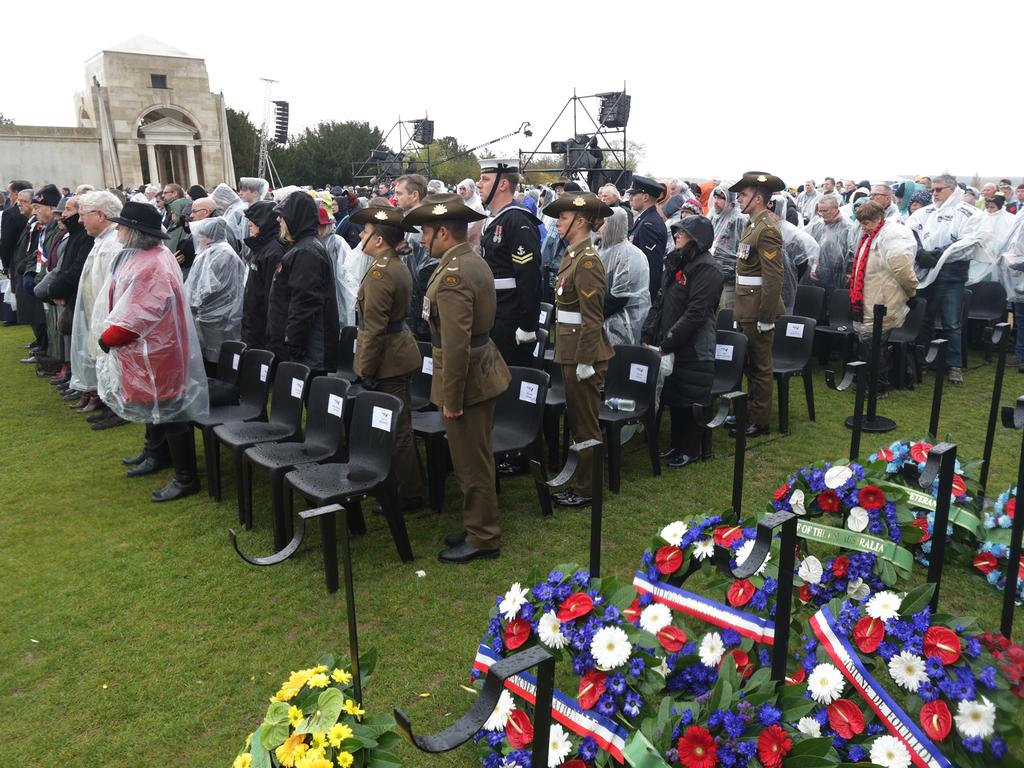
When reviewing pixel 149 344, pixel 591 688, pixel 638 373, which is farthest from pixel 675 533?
pixel 149 344

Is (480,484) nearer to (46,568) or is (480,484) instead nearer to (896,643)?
(896,643)

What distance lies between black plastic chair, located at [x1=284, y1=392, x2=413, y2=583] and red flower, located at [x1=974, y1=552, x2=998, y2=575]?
9.44ft

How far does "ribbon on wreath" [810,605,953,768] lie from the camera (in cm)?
224

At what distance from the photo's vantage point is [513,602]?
258 cm

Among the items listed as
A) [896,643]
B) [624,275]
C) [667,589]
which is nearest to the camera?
[896,643]

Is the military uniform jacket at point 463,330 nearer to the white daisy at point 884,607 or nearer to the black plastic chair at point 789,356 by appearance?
the white daisy at point 884,607

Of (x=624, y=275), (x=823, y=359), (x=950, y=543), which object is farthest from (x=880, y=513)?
(x=823, y=359)

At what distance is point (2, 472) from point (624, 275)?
15.8ft

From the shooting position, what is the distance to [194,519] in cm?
475

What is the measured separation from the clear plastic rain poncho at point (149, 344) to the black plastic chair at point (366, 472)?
48.2 inches

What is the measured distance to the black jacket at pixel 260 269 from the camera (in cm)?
558

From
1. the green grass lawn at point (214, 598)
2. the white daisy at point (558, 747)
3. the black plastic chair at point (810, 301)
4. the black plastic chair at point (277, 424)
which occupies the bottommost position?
the green grass lawn at point (214, 598)

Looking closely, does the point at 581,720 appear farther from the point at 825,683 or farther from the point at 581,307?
the point at 581,307

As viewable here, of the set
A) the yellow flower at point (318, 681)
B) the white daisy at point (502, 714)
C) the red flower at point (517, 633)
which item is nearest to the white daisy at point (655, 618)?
the red flower at point (517, 633)
